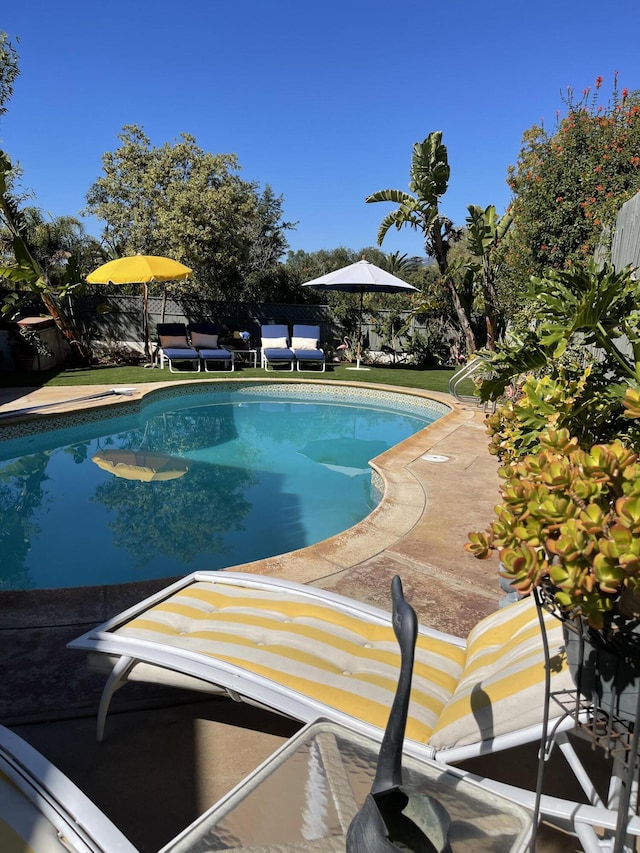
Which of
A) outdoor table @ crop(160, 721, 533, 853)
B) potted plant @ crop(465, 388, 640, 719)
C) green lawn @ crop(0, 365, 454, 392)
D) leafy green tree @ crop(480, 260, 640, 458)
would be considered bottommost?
outdoor table @ crop(160, 721, 533, 853)

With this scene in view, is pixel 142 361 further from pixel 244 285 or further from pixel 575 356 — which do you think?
pixel 575 356

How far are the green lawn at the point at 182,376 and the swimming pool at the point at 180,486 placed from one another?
131cm

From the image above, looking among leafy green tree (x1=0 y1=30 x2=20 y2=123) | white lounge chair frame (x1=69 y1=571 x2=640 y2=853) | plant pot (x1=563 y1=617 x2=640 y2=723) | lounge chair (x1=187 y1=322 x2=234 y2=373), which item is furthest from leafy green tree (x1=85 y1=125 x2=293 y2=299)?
plant pot (x1=563 y1=617 x2=640 y2=723)

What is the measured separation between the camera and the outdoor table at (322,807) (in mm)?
1215

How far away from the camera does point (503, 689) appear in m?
1.65

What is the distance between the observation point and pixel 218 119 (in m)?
26.6

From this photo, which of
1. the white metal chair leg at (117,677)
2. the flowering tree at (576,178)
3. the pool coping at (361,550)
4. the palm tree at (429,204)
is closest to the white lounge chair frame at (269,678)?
the white metal chair leg at (117,677)

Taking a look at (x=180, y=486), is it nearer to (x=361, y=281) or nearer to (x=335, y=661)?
(x=335, y=661)

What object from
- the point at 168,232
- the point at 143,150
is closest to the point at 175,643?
the point at 168,232

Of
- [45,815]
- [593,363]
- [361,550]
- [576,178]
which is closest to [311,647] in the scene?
[45,815]

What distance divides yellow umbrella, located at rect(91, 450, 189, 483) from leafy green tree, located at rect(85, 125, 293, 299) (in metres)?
10.5

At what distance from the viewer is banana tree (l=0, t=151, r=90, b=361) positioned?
12039 millimetres

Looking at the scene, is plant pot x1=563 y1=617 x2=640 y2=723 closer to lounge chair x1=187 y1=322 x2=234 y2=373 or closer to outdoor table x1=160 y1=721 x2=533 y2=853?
outdoor table x1=160 y1=721 x2=533 y2=853

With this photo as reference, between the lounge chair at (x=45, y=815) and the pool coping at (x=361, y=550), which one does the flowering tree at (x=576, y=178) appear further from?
the lounge chair at (x=45, y=815)
